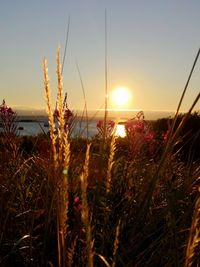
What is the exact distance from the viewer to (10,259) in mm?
2627

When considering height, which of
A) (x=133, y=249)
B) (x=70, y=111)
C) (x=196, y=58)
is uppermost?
(x=196, y=58)

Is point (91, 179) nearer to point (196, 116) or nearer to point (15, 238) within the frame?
point (15, 238)

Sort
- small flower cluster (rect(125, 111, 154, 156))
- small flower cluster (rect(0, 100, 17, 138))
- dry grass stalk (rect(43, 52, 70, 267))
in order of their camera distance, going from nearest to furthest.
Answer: dry grass stalk (rect(43, 52, 70, 267)) → small flower cluster (rect(0, 100, 17, 138)) → small flower cluster (rect(125, 111, 154, 156))

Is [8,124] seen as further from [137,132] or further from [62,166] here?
[137,132]

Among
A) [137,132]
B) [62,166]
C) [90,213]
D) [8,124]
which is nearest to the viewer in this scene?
[62,166]

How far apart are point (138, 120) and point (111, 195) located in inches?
67.7

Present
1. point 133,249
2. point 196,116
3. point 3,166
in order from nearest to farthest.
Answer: point 133,249 < point 3,166 < point 196,116

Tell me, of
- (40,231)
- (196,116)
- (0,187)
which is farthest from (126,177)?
(196,116)

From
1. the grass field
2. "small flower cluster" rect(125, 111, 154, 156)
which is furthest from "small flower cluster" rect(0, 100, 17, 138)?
"small flower cluster" rect(125, 111, 154, 156)

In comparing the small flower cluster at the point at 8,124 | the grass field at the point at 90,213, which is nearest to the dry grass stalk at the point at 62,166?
the grass field at the point at 90,213

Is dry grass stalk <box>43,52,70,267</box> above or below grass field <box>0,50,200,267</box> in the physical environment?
above

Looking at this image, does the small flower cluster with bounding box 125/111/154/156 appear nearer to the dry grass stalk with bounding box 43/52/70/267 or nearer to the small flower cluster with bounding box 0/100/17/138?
the small flower cluster with bounding box 0/100/17/138

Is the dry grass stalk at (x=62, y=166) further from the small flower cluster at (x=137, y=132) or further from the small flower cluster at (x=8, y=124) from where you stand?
the small flower cluster at (x=137, y=132)

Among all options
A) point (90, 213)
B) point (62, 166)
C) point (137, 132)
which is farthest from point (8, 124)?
point (137, 132)
